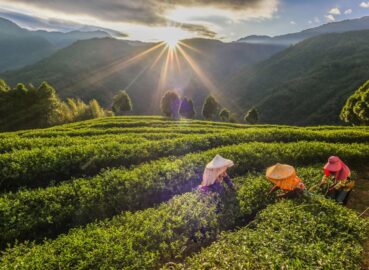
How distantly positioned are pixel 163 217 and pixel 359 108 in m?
61.7

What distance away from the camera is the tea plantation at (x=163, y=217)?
29.2ft

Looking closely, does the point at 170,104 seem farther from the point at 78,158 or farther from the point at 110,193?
the point at 110,193

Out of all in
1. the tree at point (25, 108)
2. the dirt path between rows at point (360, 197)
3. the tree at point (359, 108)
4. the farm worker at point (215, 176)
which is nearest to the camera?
the dirt path between rows at point (360, 197)

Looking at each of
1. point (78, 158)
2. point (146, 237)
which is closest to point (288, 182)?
point (146, 237)

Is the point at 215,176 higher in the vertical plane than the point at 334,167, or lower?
lower

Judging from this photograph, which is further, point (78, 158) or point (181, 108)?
point (181, 108)

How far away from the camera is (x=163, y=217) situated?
11.7 m

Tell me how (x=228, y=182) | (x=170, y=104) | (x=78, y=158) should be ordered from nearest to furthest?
(x=228, y=182) < (x=78, y=158) < (x=170, y=104)

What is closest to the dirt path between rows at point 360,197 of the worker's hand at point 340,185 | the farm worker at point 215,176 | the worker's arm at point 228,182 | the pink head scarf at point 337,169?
the worker's hand at point 340,185

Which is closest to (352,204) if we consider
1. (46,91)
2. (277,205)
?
(277,205)

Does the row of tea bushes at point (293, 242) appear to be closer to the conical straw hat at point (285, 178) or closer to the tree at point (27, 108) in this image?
the conical straw hat at point (285, 178)

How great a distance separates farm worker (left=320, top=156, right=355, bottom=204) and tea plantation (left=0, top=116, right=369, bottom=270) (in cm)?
146

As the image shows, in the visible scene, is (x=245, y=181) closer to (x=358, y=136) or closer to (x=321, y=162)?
(x=321, y=162)

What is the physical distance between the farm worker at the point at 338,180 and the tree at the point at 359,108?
50.7 metres
